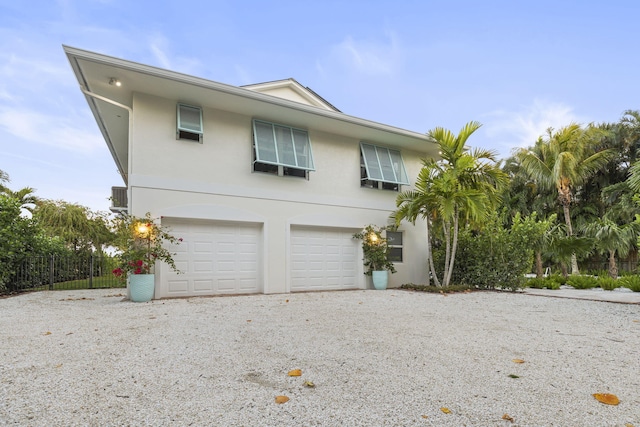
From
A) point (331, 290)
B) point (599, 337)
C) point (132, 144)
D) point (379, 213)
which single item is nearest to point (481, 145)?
point (379, 213)

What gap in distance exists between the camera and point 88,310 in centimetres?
555

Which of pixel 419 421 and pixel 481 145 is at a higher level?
pixel 481 145

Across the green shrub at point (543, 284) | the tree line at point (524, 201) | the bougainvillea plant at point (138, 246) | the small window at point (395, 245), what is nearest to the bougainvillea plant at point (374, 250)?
the small window at point (395, 245)

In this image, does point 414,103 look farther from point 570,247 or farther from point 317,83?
point 570,247

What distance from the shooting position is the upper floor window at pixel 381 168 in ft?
32.4

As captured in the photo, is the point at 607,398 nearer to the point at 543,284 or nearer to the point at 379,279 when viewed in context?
the point at 379,279

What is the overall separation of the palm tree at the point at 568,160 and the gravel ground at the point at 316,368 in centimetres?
1266

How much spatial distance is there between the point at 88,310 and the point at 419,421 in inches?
221

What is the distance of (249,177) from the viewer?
8289 mm

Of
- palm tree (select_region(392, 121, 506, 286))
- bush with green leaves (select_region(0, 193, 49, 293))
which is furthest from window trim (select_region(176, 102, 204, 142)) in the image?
palm tree (select_region(392, 121, 506, 286))

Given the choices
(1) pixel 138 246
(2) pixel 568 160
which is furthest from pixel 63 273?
(2) pixel 568 160

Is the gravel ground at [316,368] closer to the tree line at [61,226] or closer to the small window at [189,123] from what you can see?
the small window at [189,123]

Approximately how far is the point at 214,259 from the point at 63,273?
540 centimetres

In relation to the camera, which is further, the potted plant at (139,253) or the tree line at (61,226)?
the tree line at (61,226)
